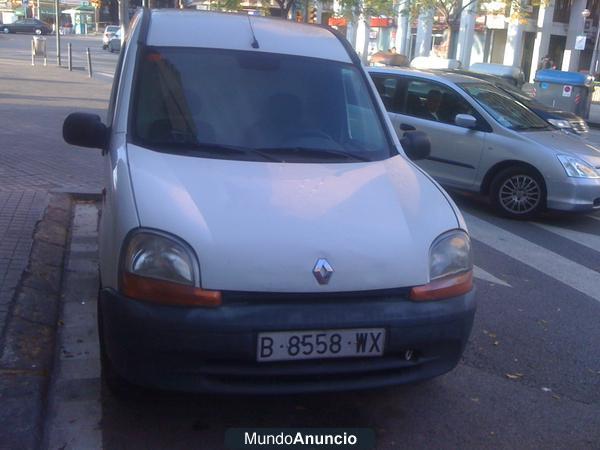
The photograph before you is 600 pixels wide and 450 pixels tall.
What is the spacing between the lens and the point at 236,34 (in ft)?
16.2

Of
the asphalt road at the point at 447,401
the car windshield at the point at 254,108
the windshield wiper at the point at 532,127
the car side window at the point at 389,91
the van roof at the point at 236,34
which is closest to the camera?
the asphalt road at the point at 447,401

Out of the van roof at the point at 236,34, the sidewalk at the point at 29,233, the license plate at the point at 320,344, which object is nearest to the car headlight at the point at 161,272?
the license plate at the point at 320,344

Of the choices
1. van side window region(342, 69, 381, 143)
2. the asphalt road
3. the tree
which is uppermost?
the tree

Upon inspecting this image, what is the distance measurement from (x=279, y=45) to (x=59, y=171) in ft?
16.9

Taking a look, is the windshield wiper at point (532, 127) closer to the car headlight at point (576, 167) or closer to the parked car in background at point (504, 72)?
the car headlight at point (576, 167)

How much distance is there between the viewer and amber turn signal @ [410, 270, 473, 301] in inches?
138

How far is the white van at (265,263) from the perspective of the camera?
10.8 ft

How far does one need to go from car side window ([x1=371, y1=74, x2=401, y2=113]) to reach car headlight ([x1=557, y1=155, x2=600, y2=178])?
92.5 inches

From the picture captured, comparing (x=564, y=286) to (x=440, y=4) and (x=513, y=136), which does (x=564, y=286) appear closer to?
(x=513, y=136)

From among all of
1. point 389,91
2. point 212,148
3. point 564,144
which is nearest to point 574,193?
point 564,144

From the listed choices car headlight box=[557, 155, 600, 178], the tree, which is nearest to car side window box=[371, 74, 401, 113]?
car headlight box=[557, 155, 600, 178]

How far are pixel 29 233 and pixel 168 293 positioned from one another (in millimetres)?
3628

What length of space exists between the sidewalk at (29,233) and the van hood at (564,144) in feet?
16.7

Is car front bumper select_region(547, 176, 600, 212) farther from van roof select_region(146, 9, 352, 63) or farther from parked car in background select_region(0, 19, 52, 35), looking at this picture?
parked car in background select_region(0, 19, 52, 35)
